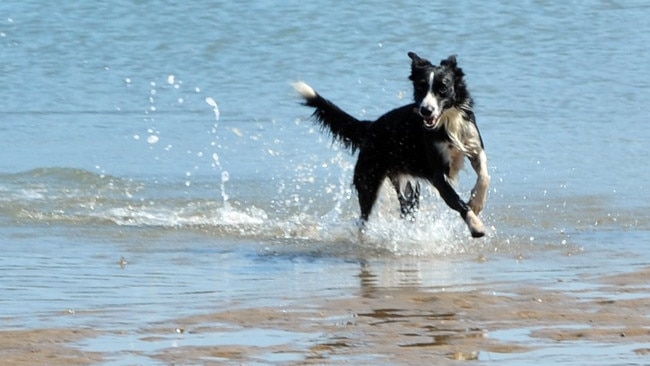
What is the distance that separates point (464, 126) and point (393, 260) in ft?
3.31

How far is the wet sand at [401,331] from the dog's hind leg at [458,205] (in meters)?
1.34

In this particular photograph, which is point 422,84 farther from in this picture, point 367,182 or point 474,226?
point 367,182

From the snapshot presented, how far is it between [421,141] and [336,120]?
0.80m

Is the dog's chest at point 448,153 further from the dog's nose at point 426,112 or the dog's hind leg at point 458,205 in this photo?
the dog's nose at point 426,112

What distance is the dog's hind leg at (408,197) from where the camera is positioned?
906 centimetres

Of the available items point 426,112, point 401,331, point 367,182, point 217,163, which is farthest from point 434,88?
point 217,163

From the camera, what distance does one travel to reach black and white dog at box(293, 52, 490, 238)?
8172mm

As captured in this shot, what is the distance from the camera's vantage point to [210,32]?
17609mm

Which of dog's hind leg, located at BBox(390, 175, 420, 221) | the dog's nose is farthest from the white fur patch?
the dog's nose

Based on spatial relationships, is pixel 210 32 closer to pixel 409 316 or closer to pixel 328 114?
pixel 328 114

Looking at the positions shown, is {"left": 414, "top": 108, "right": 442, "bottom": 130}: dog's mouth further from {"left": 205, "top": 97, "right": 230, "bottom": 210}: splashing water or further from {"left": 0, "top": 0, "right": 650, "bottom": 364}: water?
{"left": 205, "top": 97, "right": 230, "bottom": 210}: splashing water

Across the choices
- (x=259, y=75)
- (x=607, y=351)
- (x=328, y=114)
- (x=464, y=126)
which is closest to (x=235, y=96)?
(x=259, y=75)

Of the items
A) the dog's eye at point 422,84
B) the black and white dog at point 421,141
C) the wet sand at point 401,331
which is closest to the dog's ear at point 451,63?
the black and white dog at point 421,141

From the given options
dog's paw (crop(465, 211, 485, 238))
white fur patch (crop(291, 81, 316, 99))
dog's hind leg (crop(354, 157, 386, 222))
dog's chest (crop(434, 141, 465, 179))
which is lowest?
dog's hind leg (crop(354, 157, 386, 222))
